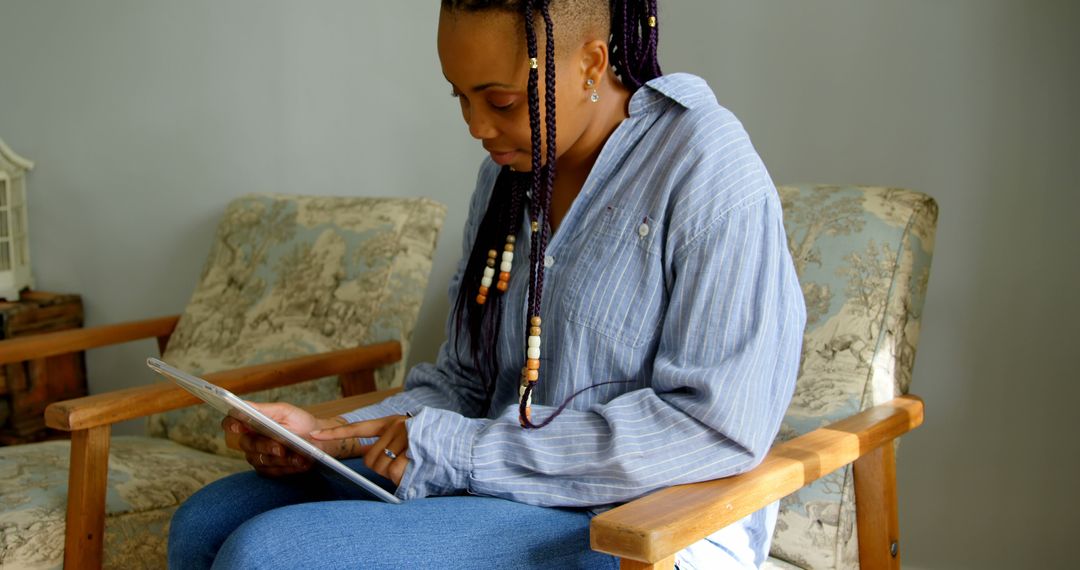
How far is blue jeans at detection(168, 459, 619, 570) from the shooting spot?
3.35ft

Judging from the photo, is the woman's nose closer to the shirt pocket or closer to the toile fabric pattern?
the shirt pocket

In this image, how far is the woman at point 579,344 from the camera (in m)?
1.09

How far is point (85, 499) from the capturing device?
1583 mm

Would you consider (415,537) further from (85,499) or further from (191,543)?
(85,499)

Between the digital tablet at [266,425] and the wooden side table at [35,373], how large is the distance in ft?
5.55

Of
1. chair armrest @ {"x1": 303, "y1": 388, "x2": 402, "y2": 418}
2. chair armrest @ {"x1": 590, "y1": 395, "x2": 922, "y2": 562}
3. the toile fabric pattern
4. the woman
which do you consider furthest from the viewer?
the toile fabric pattern

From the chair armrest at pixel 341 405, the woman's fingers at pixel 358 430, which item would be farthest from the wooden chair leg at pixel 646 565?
the chair armrest at pixel 341 405

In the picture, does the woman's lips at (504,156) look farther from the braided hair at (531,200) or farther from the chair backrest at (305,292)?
the chair backrest at (305,292)

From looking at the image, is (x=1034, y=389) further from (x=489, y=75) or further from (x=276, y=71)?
(x=276, y=71)

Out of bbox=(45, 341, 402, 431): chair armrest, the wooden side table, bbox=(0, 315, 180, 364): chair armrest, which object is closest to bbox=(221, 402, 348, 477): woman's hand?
bbox=(45, 341, 402, 431): chair armrest

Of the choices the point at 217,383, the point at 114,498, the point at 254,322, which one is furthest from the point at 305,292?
the point at 114,498

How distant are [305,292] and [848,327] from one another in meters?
1.12

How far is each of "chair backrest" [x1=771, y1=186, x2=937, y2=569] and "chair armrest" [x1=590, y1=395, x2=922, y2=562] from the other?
0.33 feet

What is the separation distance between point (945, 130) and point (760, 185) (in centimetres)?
89
